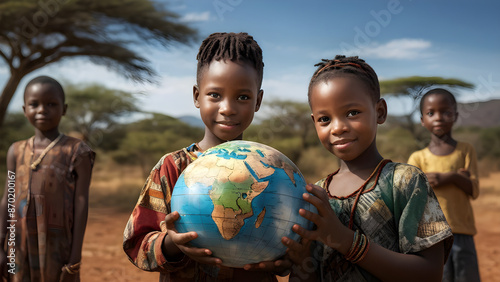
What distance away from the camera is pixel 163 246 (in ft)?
7.93

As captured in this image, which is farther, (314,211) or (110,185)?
(110,185)

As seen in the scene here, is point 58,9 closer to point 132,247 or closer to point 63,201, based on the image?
point 63,201

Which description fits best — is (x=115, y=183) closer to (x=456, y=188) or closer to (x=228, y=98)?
(x=456, y=188)

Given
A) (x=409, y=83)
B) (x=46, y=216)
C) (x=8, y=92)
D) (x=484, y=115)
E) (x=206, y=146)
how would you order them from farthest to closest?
(x=484, y=115) → (x=409, y=83) → (x=8, y=92) → (x=46, y=216) → (x=206, y=146)

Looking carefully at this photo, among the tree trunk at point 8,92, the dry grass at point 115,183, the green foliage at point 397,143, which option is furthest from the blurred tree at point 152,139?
the green foliage at point 397,143

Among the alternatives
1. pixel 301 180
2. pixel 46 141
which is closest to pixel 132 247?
pixel 301 180

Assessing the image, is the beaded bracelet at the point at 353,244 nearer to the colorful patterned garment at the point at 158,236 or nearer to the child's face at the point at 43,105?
the colorful patterned garment at the point at 158,236

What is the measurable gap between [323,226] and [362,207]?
1.24 feet

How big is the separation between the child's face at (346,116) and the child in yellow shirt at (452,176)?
342 cm

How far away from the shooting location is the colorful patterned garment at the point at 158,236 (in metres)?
2.48

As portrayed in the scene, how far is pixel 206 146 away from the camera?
282cm

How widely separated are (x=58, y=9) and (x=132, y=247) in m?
19.0

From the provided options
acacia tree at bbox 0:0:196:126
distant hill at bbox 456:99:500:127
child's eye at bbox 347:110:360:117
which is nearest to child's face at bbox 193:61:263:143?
child's eye at bbox 347:110:360:117

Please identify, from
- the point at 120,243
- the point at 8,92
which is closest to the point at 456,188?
the point at 120,243
